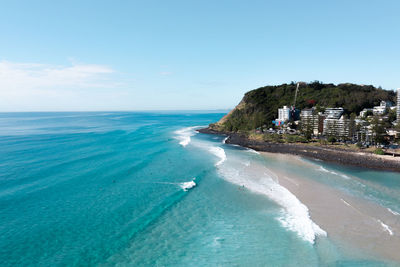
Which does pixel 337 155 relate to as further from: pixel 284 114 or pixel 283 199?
pixel 284 114

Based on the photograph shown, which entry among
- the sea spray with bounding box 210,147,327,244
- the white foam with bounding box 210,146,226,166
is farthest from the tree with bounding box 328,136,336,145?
the white foam with bounding box 210,146,226,166

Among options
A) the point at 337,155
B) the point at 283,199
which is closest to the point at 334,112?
the point at 337,155

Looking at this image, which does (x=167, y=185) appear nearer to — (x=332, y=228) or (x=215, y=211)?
(x=215, y=211)

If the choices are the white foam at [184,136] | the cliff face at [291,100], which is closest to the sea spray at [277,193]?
the white foam at [184,136]

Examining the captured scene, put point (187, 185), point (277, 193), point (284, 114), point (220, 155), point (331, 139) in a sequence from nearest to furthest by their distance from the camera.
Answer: point (277, 193)
point (187, 185)
point (220, 155)
point (331, 139)
point (284, 114)

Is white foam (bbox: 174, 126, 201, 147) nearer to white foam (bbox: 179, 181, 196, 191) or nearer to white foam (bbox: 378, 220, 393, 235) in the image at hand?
white foam (bbox: 179, 181, 196, 191)

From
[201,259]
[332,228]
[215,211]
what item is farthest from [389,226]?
[201,259]
